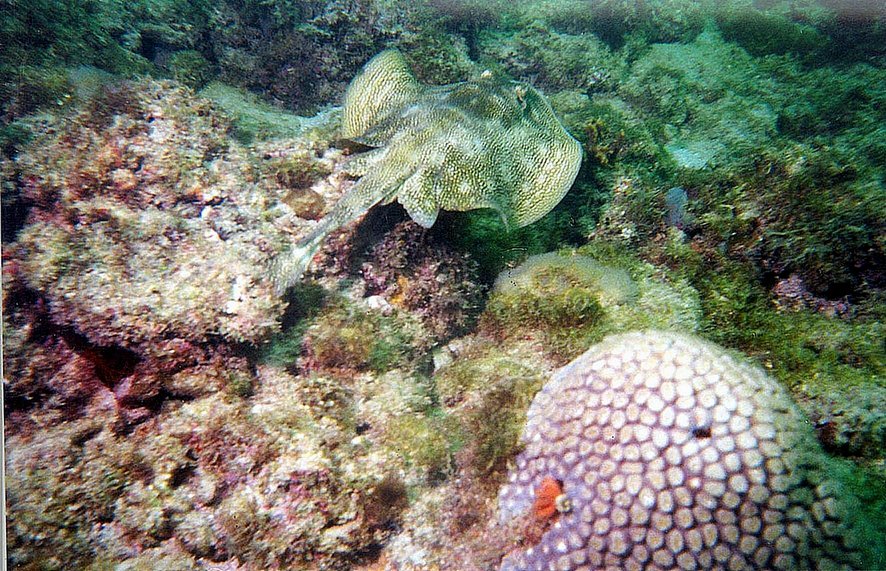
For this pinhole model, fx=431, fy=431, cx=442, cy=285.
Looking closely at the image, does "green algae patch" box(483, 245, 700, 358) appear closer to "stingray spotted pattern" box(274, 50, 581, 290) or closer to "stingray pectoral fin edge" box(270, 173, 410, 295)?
"stingray spotted pattern" box(274, 50, 581, 290)

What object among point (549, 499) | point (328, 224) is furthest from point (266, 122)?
point (549, 499)

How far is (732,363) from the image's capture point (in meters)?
2.38

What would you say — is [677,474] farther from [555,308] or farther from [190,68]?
[190,68]

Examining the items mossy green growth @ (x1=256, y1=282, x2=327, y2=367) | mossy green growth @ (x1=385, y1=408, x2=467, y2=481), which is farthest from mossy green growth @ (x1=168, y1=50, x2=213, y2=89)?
mossy green growth @ (x1=385, y1=408, x2=467, y2=481)

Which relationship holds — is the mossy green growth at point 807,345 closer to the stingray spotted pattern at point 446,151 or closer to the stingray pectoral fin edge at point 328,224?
the stingray spotted pattern at point 446,151

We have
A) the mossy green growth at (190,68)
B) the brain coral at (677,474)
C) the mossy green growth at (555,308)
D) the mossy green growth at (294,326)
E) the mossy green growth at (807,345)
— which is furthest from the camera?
the mossy green growth at (190,68)

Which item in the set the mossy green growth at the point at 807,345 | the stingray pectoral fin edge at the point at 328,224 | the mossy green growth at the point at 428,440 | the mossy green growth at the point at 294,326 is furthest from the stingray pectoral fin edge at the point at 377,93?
the mossy green growth at the point at 807,345

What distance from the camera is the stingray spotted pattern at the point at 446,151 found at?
342 centimetres

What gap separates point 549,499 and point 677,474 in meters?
0.70

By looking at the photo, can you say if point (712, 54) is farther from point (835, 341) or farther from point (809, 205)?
point (835, 341)

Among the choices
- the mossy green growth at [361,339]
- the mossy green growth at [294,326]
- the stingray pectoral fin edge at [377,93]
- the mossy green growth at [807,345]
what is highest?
the stingray pectoral fin edge at [377,93]

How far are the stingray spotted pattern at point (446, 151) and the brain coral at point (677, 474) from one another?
5.52ft

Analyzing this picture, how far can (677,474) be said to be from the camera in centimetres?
220

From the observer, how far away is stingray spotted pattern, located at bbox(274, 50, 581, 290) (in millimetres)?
3420
